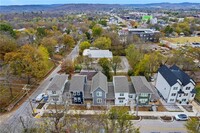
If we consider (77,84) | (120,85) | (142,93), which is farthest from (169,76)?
(77,84)

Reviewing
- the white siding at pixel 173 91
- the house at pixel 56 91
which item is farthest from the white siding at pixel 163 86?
the house at pixel 56 91

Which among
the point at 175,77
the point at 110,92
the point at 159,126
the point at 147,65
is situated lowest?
the point at 159,126

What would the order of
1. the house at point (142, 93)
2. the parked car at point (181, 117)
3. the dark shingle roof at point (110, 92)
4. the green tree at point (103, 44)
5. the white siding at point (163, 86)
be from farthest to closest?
1. the green tree at point (103, 44)
2. the white siding at point (163, 86)
3. the dark shingle roof at point (110, 92)
4. the house at point (142, 93)
5. the parked car at point (181, 117)

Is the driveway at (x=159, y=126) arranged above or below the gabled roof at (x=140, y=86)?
below

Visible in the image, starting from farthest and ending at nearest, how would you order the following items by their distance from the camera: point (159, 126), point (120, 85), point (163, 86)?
1. point (163, 86)
2. point (120, 85)
3. point (159, 126)

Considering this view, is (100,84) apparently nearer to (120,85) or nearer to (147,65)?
(120,85)

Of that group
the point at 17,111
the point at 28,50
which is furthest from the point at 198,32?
the point at 17,111

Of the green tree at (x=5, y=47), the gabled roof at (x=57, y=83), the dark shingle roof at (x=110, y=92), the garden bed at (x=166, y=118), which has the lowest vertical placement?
the garden bed at (x=166, y=118)

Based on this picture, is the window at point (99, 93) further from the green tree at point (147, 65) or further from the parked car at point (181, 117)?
the green tree at point (147, 65)
